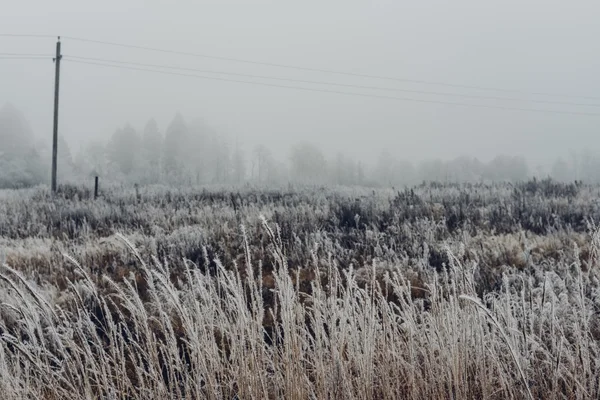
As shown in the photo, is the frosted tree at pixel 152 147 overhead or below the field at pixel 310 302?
overhead

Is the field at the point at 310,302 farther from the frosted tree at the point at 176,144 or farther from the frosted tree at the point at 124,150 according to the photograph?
the frosted tree at the point at 124,150

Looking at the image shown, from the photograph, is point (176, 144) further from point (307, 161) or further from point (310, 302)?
point (310, 302)

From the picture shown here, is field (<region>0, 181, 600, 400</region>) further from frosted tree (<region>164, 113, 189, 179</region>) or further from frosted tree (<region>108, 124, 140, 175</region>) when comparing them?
frosted tree (<region>108, 124, 140, 175</region>)

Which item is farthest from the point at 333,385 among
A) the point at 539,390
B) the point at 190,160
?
the point at 190,160

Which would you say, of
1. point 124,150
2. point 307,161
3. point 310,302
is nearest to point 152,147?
point 124,150

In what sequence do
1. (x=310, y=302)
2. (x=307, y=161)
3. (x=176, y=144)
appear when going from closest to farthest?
(x=310, y=302)
(x=176, y=144)
(x=307, y=161)

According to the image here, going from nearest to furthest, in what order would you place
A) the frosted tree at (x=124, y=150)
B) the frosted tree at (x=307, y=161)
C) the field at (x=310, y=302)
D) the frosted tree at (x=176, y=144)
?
1. the field at (x=310, y=302)
2. the frosted tree at (x=176, y=144)
3. the frosted tree at (x=124, y=150)
4. the frosted tree at (x=307, y=161)

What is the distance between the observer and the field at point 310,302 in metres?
2.57

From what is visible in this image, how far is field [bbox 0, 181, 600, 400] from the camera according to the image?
8.43 feet

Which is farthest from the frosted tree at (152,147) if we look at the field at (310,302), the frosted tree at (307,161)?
the field at (310,302)

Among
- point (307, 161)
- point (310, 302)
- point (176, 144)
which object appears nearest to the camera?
point (310, 302)

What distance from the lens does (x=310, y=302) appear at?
4516 mm

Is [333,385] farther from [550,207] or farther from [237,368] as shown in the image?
[550,207]

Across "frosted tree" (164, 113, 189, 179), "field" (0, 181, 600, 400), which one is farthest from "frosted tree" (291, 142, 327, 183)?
"field" (0, 181, 600, 400)
